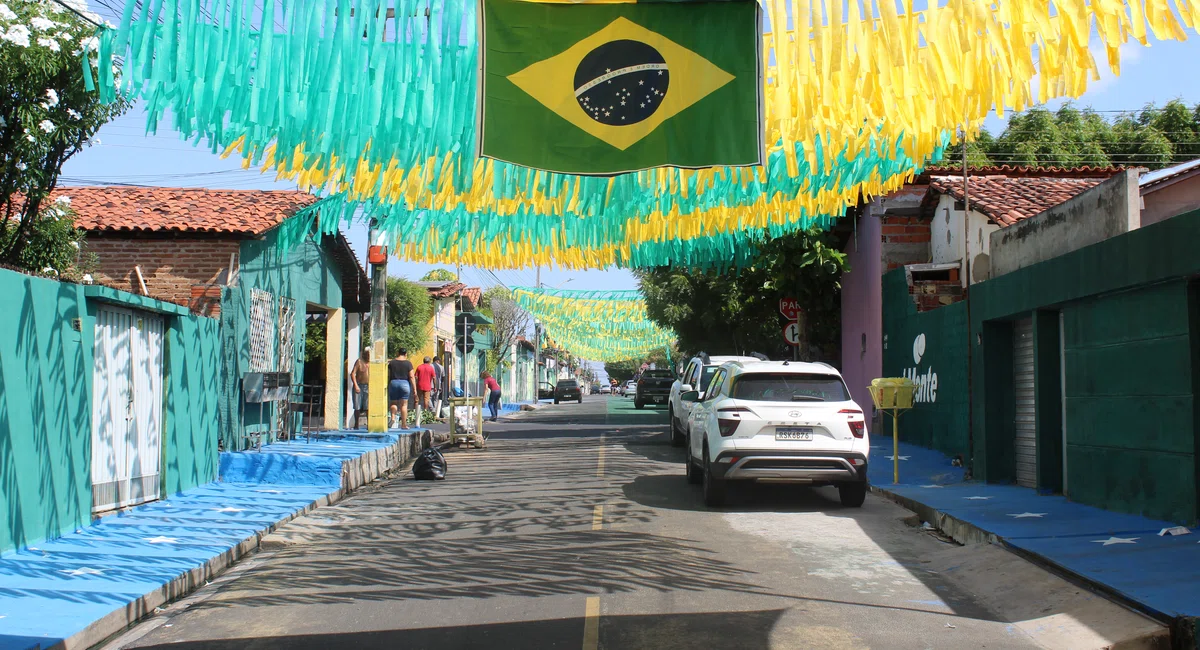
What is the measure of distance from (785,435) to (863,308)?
1305cm

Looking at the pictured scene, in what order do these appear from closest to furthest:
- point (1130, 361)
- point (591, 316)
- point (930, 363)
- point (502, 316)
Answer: point (1130, 361) < point (930, 363) < point (591, 316) < point (502, 316)

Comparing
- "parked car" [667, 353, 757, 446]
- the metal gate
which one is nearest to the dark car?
"parked car" [667, 353, 757, 446]

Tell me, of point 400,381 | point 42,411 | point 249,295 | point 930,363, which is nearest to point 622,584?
point 42,411

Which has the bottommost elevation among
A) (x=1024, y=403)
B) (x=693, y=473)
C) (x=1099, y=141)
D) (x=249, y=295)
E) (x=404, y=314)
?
(x=693, y=473)

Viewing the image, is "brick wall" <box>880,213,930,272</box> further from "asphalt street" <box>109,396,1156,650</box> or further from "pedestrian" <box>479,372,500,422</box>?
"pedestrian" <box>479,372,500,422</box>

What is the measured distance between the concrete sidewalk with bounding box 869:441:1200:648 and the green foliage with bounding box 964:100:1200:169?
2190 cm

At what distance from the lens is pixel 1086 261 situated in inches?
439

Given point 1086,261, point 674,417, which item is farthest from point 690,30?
point 674,417

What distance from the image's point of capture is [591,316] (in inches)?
1581

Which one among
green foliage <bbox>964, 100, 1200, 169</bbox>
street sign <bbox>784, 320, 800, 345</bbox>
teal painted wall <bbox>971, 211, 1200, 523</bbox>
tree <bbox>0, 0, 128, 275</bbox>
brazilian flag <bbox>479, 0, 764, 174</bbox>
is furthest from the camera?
green foliage <bbox>964, 100, 1200, 169</bbox>

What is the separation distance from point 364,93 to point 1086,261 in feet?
26.3

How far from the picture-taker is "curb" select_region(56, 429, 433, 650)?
661 cm

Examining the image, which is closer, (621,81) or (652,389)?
(621,81)

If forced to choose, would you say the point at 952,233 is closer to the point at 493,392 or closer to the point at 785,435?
the point at 785,435
